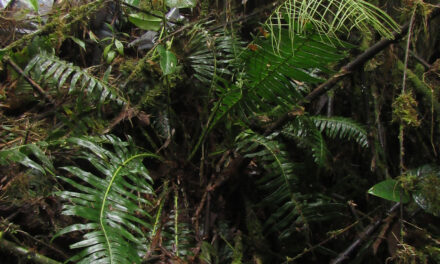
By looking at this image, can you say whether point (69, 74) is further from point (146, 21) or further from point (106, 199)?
point (106, 199)

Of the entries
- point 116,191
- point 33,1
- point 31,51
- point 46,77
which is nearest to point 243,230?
point 116,191

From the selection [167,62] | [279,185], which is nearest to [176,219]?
[279,185]

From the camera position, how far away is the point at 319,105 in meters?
1.89

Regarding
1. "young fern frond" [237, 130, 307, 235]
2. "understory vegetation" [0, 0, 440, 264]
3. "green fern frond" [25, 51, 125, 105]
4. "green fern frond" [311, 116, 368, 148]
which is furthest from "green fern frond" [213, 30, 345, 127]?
"green fern frond" [25, 51, 125, 105]

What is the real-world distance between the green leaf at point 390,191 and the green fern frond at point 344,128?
0.97ft

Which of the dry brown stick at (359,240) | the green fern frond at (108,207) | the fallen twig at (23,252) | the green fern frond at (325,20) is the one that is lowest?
the dry brown stick at (359,240)

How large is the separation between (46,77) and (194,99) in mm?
706

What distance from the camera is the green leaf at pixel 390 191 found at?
127 cm

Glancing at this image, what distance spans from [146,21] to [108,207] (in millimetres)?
1049

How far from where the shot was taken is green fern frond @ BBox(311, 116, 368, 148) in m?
1.60

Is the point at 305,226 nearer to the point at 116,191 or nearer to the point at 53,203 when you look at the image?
the point at 116,191

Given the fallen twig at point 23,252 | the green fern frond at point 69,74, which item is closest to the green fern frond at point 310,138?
the green fern frond at point 69,74

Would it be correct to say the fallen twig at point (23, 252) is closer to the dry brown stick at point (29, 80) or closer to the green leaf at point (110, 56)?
the dry brown stick at point (29, 80)

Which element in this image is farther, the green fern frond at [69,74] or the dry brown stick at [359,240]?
the green fern frond at [69,74]
